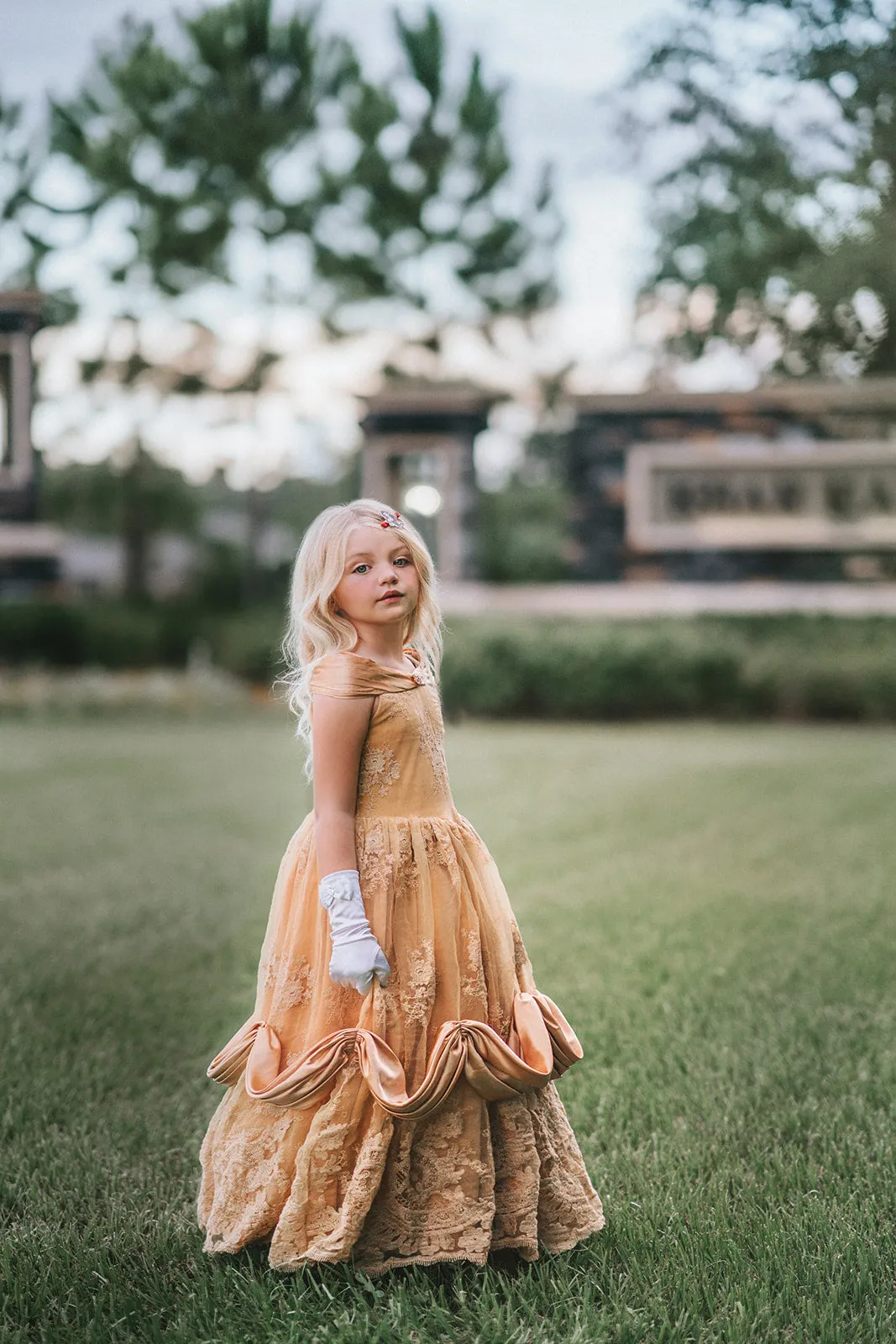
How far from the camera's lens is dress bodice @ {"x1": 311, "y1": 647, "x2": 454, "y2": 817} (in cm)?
210

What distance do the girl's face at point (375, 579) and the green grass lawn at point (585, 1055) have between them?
1149 millimetres

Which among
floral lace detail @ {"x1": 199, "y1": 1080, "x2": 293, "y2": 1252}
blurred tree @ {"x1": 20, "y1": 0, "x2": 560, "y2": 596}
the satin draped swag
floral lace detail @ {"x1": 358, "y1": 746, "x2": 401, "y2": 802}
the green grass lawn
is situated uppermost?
blurred tree @ {"x1": 20, "y1": 0, "x2": 560, "y2": 596}

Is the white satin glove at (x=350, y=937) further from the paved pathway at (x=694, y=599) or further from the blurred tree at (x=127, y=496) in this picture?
Answer: the blurred tree at (x=127, y=496)

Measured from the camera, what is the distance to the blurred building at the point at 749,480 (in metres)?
11.8

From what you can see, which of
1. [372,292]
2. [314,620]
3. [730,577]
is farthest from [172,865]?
[372,292]

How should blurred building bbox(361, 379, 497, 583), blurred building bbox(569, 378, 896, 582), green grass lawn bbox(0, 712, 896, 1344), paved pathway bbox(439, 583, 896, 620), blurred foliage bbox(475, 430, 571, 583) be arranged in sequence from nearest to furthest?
green grass lawn bbox(0, 712, 896, 1344) → paved pathway bbox(439, 583, 896, 620) → blurred building bbox(569, 378, 896, 582) → blurred building bbox(361, 379, 497, 583) → blurred foliage bbox(475, 430, 571, 583)

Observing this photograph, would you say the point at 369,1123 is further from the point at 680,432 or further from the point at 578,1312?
the point at 680,432

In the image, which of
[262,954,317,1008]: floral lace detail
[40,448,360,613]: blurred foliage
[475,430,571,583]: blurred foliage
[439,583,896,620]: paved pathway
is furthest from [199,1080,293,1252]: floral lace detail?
[40,448,360,613]: blurred foliage

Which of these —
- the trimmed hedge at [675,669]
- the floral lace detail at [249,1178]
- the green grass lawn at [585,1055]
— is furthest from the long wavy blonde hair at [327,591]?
the trimmed hedge at [675,669]

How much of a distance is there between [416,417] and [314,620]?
10.8 metres

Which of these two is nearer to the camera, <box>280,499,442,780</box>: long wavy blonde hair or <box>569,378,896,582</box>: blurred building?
<box>280,499,442,780</box>: long wavy blonde hair

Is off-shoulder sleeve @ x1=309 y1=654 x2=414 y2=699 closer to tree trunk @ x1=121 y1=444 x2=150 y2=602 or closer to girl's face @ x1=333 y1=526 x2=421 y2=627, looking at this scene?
girl's face @ x1=333 y1=526 x2=421 y2=627

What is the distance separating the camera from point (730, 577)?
12008mm

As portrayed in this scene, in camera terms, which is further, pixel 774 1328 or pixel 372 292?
pixel 372 292
